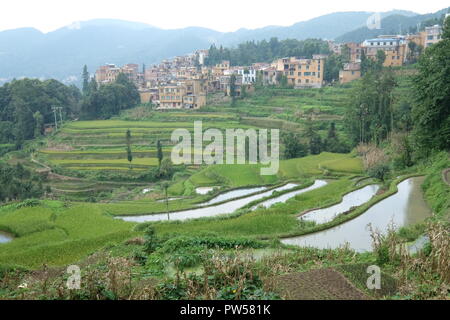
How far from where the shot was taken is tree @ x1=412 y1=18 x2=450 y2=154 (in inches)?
536

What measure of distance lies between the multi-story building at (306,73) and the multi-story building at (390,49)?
6581 millimetres

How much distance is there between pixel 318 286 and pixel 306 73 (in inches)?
1616

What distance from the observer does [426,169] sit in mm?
16891

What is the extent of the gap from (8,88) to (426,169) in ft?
147

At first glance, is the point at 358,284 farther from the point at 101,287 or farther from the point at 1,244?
the point at 1,244

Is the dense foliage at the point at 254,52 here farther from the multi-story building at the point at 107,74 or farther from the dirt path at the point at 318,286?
the dirt path at the point at 318,286

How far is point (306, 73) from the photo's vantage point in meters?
45.0

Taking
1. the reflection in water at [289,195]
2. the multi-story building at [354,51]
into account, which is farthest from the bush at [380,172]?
the multi-story building at [354,51]

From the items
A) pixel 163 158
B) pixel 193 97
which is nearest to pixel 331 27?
pixel 193 97

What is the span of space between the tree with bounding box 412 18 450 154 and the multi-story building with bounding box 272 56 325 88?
29511mm

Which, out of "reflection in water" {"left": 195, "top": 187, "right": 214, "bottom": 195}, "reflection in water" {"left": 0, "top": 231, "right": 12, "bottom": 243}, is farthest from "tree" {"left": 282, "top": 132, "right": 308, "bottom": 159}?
"reflection in water" {"left": 0, "top": 231, "right": 12, "bottom": 243}

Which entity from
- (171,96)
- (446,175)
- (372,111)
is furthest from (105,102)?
(446,175)

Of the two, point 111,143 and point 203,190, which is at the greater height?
point 111,143

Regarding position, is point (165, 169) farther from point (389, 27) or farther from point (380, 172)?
point (389, 27)
